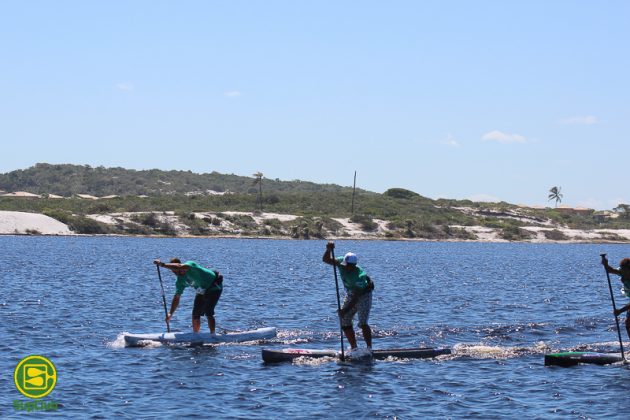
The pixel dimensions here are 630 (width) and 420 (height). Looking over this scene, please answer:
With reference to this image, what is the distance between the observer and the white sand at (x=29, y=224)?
96438 millimetres

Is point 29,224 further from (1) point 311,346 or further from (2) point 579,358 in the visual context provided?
(2) point 579,358

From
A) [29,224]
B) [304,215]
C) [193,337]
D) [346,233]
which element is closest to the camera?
[193,337]

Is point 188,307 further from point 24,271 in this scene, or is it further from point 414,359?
point 24,271

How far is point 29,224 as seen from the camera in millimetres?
97188

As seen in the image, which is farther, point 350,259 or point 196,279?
point 196,279

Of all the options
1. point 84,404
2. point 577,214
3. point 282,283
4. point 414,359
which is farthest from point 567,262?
point 577,214

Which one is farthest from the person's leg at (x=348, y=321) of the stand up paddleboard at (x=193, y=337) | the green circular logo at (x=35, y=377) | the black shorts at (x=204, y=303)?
the green circular logo at (x=35, y=377)

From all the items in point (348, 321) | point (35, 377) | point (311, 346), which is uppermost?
point (348, 321)

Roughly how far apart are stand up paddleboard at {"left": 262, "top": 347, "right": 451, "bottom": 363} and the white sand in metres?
80.7

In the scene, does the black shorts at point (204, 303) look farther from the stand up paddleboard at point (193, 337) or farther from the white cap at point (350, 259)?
the white cap at point (350, 259)

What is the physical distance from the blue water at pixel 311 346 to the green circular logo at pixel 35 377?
0.23 meters

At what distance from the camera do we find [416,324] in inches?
1135

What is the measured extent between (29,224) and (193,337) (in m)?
78.6

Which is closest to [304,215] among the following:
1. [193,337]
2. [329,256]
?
[193,337]
